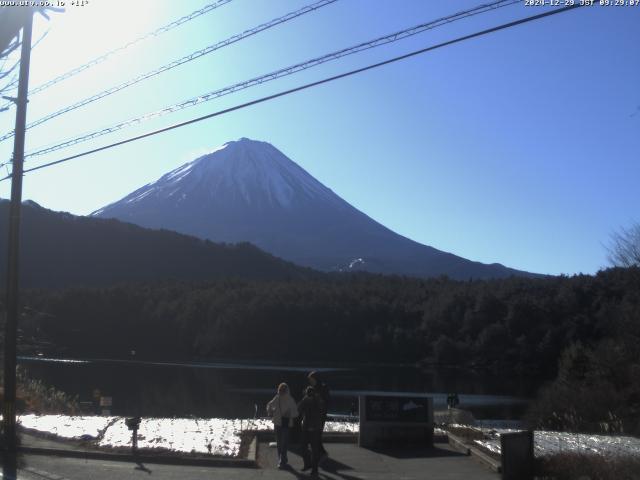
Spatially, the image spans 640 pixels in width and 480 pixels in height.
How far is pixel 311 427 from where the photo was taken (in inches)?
503

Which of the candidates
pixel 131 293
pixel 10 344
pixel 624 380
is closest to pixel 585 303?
pixel 624 380

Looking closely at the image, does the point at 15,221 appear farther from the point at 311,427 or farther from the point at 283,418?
the point at 311,427

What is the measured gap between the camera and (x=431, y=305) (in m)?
97.3

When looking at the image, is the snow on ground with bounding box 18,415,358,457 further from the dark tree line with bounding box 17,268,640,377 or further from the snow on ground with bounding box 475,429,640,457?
the dark tree line with bounding box 17,268,640,377

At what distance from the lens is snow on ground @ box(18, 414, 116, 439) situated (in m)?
16.4

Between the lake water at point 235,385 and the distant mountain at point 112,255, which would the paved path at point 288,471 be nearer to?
the lake water at point 235,385

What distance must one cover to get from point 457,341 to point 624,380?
162 feet

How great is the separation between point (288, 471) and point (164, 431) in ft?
15.5

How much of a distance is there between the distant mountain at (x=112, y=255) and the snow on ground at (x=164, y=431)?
122025mm

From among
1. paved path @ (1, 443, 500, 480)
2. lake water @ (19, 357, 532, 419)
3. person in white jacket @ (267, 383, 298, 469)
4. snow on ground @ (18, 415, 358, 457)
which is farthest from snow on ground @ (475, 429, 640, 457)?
lake water @ (19, 357, 532, 419)

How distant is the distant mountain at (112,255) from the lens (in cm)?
14000

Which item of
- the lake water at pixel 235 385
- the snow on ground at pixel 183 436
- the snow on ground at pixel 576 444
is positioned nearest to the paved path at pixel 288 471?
the snow on ground at pixel 183 436

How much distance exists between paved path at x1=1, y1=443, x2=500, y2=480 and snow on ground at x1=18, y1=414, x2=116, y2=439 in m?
1.85

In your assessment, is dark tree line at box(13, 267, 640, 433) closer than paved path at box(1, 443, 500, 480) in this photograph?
No
